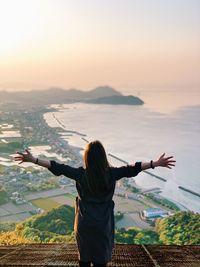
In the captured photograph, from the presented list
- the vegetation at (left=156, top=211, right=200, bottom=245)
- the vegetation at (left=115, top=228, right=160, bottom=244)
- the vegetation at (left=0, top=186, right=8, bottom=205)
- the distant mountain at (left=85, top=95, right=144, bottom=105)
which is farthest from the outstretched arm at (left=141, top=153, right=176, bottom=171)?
the distant mountain at (left=85, top=95, right=144, bottom=105)

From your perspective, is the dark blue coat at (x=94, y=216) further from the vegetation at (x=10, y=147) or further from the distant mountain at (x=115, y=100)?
the distant mountain at (x=115, y=100)

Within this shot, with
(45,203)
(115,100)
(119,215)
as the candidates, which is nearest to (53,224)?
(119,215)

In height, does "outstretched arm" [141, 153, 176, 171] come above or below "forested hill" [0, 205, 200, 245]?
above

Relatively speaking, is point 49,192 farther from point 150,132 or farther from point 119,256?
point 119,256

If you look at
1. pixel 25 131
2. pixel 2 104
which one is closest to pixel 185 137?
pixel 25 131

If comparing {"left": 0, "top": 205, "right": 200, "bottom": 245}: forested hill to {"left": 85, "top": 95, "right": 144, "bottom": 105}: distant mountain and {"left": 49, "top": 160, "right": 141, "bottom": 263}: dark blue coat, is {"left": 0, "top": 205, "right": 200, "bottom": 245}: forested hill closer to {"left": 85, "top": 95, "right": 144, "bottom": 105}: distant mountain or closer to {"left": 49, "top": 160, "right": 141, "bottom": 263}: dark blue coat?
{"left": 49, "top": 160, "right": 141, "bottom": 263}: dark blue coat

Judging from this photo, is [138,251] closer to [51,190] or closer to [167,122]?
[51,190]

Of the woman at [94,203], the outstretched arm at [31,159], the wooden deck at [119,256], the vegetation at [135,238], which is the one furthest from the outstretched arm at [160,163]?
the vegetation at [135,238]
